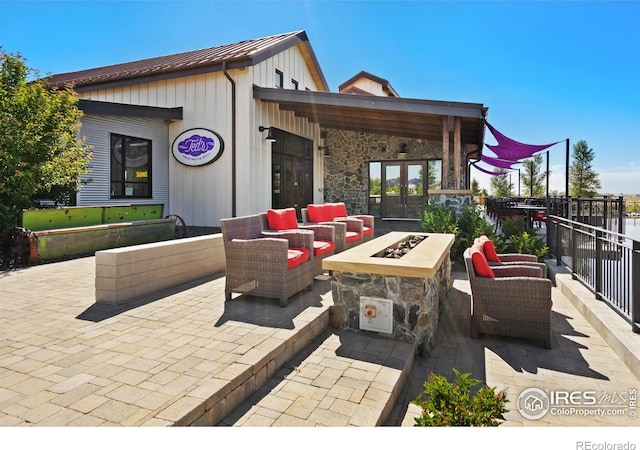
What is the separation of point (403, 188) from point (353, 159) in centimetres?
197

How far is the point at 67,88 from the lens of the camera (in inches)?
256

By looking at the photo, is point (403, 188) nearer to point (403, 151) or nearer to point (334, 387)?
point (403, 151)

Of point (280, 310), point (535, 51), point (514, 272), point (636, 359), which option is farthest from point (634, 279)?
point (535, 51)

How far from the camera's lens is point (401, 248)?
13.4ft

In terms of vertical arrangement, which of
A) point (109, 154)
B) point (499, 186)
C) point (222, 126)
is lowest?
point (109, 154)

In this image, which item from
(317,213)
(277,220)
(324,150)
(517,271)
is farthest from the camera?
(324,150)

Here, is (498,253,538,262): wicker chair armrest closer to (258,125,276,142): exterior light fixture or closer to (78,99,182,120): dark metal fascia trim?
(258,125,276,142): exterior light fixture

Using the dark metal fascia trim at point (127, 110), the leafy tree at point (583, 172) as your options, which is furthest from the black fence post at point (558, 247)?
the leafy tree at point (583, 172)

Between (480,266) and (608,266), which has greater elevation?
(480,266)

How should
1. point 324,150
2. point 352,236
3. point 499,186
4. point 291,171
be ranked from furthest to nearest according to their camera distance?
1. point 499,186
2. point 324,150
3. point 291,171
4. point 352,236

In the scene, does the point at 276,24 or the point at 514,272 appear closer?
the point at 514,272

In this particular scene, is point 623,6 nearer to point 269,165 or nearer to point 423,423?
point 423,423

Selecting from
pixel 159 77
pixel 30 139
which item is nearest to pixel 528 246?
pixel 30 139

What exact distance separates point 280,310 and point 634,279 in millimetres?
3065
